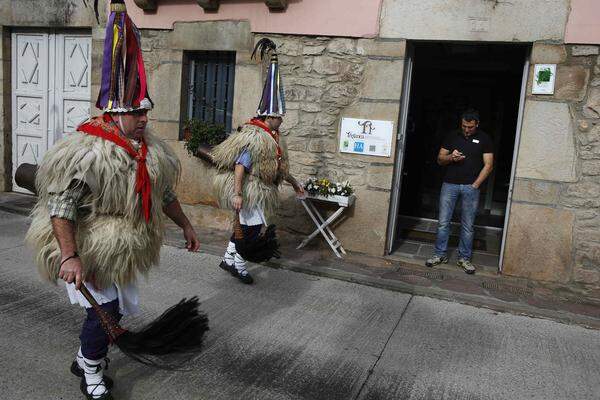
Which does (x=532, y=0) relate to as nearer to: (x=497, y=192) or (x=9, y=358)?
(x=497, y=192)

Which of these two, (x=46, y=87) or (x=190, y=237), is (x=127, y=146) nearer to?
(x=190, y=237)

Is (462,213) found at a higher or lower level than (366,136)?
lower

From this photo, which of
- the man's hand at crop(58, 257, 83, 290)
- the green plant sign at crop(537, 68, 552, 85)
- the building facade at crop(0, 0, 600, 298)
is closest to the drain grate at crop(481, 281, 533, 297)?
the building facade at crop(0, 0, 600, 298)

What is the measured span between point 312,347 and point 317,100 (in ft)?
12.4

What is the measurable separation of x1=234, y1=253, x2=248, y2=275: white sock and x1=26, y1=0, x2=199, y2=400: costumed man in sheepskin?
91.5 inches

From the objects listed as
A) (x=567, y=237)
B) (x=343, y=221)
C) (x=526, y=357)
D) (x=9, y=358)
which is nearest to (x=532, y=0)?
(x=567, y=237)

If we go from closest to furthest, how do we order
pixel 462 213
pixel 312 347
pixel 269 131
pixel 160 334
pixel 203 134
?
1. pixel 160 334
2. pixel 312 347
3. pixel 269 131
4. pixel 462 213
5. pixel 203 134

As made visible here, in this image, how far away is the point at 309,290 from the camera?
18.0 feet

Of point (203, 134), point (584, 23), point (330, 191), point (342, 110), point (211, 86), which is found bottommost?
point (330, 191)

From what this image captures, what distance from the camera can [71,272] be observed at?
2.75 m

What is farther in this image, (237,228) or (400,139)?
(400,139)

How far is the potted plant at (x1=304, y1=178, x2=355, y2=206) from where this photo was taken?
258 inches

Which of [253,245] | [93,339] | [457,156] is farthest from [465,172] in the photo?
[93,339]

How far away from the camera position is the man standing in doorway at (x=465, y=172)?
6336 mm
